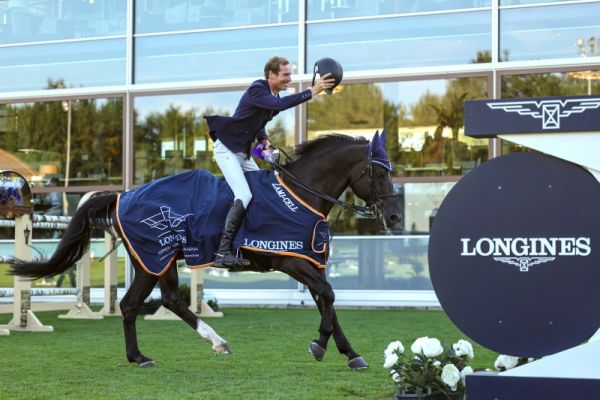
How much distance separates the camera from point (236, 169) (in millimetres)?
7055

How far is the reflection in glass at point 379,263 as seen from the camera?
41.9ft

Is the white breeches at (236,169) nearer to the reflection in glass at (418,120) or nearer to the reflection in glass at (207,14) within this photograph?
the reflection in glass at (418,120)

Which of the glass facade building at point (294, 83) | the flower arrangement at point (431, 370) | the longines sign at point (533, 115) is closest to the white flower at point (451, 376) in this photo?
the flower arrangement at point (431, 370)

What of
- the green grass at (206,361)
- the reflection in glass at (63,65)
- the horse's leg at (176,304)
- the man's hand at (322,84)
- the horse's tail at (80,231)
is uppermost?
the reflection in glass at (63,65)

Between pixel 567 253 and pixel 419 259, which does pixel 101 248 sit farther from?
pixel 567 253

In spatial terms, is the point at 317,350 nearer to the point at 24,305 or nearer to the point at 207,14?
the point at 24,305

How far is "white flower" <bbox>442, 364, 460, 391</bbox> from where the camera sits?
4.50 meters

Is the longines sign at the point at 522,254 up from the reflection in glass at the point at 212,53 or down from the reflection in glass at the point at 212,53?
down

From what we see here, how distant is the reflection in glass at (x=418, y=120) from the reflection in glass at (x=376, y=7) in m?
0.94

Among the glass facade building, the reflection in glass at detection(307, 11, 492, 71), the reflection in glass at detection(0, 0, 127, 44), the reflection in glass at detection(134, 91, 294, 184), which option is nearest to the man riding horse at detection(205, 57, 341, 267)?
the glass facade building

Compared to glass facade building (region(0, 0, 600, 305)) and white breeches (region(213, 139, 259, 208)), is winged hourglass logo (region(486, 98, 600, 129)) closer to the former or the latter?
white breeches (region(213, 139, 259, 208))

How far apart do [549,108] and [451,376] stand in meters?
1.32

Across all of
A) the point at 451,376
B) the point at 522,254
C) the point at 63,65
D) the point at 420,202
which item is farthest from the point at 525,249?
the point at 63,65

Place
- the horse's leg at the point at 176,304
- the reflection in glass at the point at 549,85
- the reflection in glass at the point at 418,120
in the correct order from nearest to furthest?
the horse's leg at the point at 176,304 → the reflection in glass at the point at 549,85 → the reflection in glass at the point at 418,120
